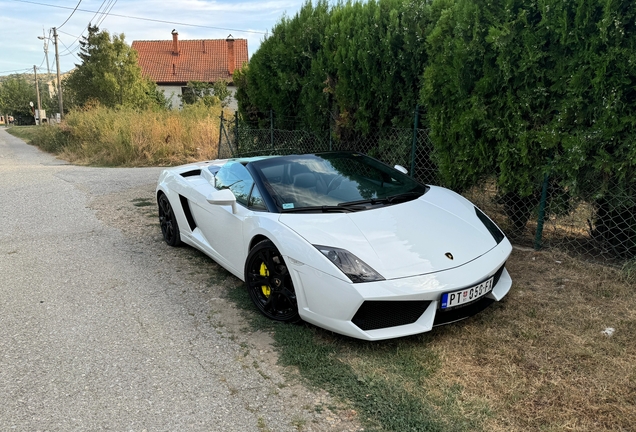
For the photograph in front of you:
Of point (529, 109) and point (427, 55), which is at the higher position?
point (427, 55)

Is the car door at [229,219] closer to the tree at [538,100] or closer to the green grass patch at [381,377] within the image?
the green grass patch at [381,377]

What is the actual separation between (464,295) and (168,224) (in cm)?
365

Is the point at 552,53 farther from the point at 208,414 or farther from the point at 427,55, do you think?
the point at 208,414

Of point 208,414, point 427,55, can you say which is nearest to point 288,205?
point 208,414

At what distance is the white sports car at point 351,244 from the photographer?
9.21 ft

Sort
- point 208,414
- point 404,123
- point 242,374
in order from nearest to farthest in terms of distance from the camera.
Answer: point 208,414, point 242,374, point 404,123

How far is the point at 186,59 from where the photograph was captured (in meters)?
42.5

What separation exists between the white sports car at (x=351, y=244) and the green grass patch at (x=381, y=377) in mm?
168

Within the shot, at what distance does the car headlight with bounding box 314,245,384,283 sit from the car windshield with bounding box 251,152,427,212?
59cm

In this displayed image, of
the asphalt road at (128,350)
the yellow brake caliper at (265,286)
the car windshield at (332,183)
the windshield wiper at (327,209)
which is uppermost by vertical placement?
the car windshield at (332,183)

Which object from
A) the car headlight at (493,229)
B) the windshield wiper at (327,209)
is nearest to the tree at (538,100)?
the car headlight at (493,229)

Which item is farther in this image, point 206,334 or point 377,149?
point 377,149

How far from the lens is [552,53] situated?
4129 mm

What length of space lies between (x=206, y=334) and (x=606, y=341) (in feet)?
8.76
